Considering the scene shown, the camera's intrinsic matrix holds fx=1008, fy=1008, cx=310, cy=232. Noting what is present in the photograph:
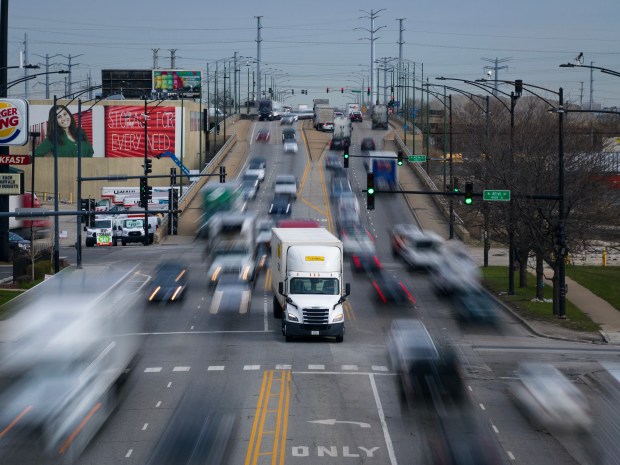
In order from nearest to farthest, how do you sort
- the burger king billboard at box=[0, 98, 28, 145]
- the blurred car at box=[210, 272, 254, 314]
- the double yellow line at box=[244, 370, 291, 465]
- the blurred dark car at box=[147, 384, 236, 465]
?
the blurred dark car at box=[147, 384, 236, 465]
the double yellow line at box=[244, 370, 291, 465]
the blurred car at box=[210, 272, 254, 314]
the burger king billboard at box=[0, 98, 28, 145]

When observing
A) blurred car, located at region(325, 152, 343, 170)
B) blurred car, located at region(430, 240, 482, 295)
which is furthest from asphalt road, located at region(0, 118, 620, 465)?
blurred car, located at region(325, 152, 343, 170)

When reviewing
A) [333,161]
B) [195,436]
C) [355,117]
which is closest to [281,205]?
[333,161]

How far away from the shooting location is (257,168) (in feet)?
338

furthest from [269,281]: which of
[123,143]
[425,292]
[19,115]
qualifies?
[123,143]

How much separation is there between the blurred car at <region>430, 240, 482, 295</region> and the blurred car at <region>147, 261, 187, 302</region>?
1313 cm

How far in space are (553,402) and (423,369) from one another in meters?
5.11

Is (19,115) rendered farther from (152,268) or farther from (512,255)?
(512,255)

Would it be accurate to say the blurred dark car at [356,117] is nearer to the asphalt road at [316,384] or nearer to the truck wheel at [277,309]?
the asphalt road at [316,384]

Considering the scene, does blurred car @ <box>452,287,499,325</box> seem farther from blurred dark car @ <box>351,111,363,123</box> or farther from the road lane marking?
blurred dark car @ <box>351,111,363,123</box>

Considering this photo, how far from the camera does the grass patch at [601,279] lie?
168 ft

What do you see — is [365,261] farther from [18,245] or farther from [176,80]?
[176,80]

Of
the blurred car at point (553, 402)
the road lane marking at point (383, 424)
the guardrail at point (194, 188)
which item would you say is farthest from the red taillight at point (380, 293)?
the blurred car at point (553, 402)

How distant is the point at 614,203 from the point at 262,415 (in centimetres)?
3367

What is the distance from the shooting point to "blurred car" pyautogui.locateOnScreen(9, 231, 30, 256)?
232ft
